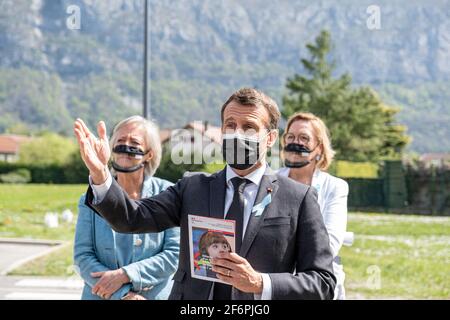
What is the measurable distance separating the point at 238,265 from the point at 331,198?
2.02 meters

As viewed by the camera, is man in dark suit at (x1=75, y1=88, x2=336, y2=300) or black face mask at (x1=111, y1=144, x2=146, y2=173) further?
black face mask at (x1=111, y1=144, x2=146, y2=173)

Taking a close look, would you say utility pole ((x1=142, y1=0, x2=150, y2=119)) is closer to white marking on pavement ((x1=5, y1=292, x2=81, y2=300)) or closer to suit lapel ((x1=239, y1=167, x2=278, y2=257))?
white marking on pavement ((x1=5, y1=292, x2=81, y2=300))

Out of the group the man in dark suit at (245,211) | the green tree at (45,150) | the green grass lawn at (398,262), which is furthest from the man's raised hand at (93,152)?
the green tree at (45,150)

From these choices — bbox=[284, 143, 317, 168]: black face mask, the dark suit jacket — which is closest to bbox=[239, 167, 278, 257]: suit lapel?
the dark suit jacket

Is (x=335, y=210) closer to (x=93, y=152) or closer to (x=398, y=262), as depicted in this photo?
(x=93, y=152)

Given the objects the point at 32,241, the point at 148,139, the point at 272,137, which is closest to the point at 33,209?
the point at 32,241

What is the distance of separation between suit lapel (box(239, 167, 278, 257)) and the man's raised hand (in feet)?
1.86

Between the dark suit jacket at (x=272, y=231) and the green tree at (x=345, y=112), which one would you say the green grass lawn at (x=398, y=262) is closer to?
the dark suit jacket at (x=272, y=231)

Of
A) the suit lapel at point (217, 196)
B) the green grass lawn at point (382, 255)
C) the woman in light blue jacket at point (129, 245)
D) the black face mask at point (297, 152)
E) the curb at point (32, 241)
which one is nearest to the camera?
the suit lapel at point (217, 196)

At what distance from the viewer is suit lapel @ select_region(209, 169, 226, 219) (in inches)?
107

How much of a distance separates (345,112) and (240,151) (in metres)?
49.9

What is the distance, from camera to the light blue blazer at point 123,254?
3873 mm
